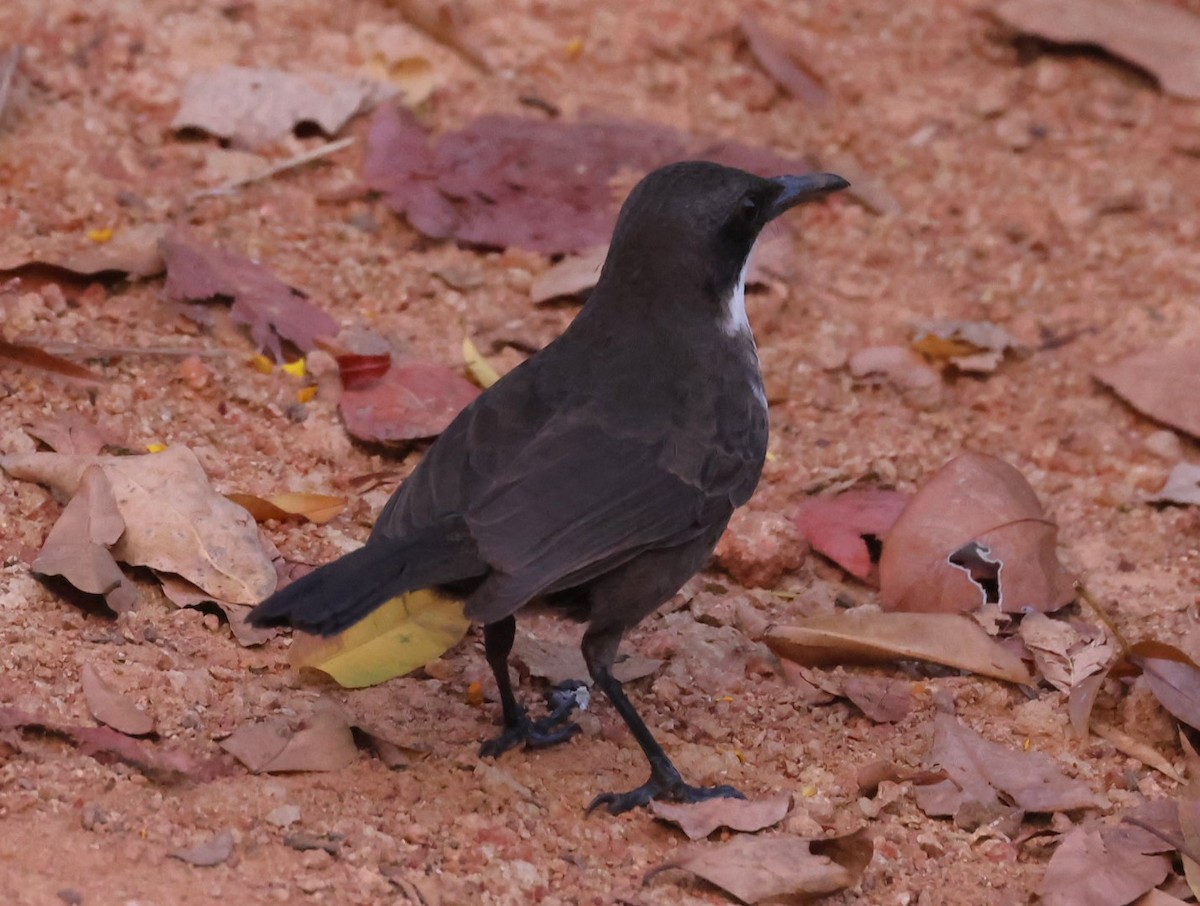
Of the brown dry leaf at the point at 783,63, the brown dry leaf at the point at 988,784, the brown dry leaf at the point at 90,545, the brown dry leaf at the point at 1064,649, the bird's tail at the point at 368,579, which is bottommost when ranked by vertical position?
the brown dry leaf at the point at 1064,649

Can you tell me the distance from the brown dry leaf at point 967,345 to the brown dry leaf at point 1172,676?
79.4 inches

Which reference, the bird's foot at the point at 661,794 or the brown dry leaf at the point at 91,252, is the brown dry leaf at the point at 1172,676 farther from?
the brown dry leaf at the point at 91,252

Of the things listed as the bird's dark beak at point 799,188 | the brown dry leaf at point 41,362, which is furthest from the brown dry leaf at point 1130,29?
the brown dry leaf at point 41,362

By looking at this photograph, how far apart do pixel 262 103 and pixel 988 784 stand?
174 inches

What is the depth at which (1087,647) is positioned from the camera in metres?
5.22

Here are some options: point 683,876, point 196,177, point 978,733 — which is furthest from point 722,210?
point 196,177

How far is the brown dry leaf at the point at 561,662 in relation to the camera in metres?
5.19

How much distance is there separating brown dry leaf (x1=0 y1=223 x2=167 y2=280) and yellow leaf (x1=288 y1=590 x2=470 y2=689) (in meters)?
1.94

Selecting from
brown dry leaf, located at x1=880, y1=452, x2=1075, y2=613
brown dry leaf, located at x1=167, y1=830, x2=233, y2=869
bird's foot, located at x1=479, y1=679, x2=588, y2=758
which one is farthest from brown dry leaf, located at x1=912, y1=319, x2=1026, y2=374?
brown dry leaf, located at x1=167, y1=830, x2=233, y2=869

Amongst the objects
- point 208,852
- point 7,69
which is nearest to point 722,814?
point 208,852

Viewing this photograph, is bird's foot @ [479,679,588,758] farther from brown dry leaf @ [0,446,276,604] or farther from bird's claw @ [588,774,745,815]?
brown dry leaf @ [0,446,276,604]

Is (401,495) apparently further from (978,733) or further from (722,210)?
(978,733)

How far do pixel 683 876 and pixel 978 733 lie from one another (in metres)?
1.18

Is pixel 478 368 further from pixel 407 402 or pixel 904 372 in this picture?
pixel 904 372
